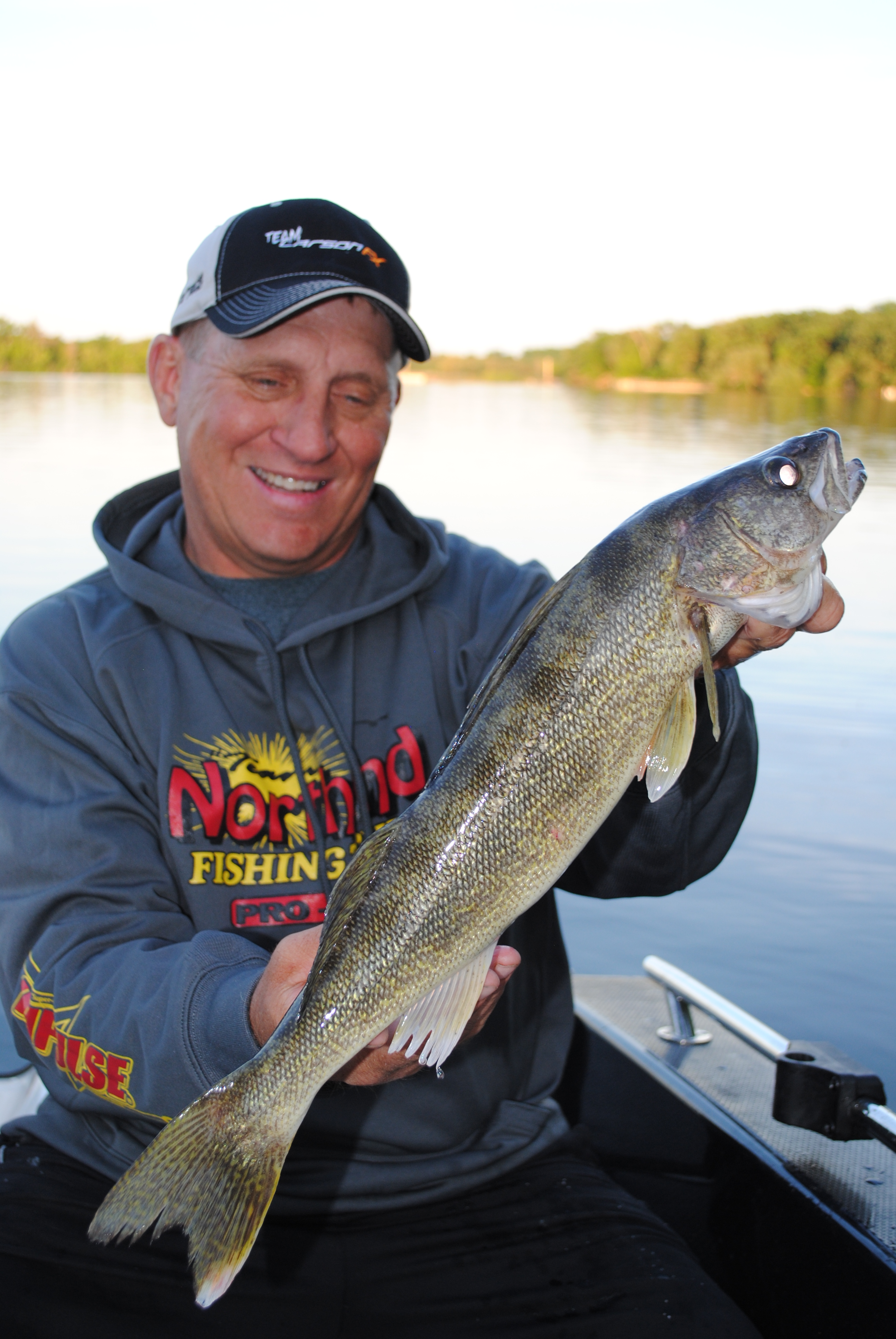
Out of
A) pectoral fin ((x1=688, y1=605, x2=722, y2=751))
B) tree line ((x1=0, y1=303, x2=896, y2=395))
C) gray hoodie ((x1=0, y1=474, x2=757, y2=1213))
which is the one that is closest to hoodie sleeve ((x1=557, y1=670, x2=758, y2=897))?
gray hoodie ((x1=0, y1=474, x2=757, y2=1213))

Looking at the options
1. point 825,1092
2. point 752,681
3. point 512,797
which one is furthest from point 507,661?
point 752,681

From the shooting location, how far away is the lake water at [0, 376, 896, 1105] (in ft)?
19.4

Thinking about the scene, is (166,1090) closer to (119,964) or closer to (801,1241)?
(119,964)

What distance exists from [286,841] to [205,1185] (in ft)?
3.26

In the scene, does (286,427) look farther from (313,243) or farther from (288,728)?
(288,728)

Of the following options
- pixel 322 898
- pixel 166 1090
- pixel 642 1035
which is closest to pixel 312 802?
pixel 322 898

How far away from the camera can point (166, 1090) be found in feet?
7.22

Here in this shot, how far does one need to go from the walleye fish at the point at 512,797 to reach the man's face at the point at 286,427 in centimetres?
107

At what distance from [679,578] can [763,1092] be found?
194 centimetres

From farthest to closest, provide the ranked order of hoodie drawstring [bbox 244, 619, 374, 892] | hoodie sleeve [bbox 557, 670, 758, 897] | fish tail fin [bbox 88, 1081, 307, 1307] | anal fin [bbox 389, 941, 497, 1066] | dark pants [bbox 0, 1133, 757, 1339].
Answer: hoodie drawstring [bbox 244, 619, 374, 892] < hoodie sleeve [bbox 557, 670, 758, 897] < dark pants [bbox 0, 1133, 757, 1339] < anal fin [bbox 389, 941, 497, 1066] < fish tail fin [bbox 88, 1081, 307, 1307]

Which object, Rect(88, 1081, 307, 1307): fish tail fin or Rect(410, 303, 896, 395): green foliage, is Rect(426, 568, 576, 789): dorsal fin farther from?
Rect(410, 303, 896, 395): green foliage

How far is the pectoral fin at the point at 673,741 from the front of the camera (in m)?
2.05

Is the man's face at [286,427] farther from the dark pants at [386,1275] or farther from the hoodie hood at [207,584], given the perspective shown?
the dark pants at [386,1275]

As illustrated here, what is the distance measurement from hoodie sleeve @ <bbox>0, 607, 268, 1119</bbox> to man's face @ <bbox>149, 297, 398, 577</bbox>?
0.53 metres
